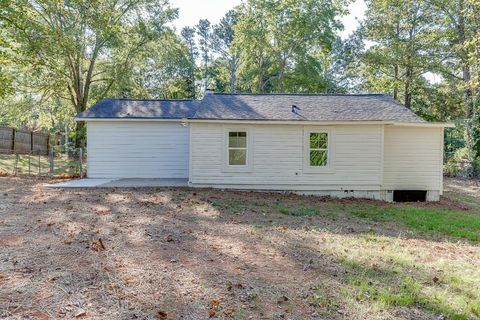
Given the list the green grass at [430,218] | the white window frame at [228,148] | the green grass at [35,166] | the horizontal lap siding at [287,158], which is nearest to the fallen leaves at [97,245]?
the green grass at [430,218]

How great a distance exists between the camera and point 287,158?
452 inches

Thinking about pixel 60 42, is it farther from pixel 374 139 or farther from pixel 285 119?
pixel 374 139

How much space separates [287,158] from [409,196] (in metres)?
4.65

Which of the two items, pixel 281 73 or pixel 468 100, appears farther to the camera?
pixel 281 73

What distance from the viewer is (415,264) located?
4777mm

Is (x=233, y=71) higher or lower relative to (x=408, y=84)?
higher

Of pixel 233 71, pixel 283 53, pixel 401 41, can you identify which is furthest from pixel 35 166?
pixel 401 41

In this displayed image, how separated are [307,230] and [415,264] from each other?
2.07 meters

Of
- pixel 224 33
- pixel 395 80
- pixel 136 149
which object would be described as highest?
pixel 224 33

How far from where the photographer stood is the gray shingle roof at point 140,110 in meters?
13.9

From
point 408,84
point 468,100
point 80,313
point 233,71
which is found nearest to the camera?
point 80,313

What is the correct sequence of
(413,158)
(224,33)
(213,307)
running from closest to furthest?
(213,307) < (413,158) < (224,33)

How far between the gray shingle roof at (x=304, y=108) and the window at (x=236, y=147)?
59cm

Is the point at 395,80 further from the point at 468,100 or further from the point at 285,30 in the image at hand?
the point at 285,30
